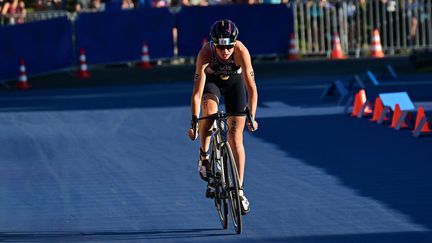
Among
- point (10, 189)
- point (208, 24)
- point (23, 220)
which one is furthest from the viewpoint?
point (208, 24)

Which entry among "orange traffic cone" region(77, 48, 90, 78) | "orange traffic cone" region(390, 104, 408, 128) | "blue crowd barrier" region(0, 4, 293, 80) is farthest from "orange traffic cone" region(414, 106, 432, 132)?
"blue crowd barrier" region(0, 4, 293, 80)

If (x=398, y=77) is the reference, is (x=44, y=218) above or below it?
above

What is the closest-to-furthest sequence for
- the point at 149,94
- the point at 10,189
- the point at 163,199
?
the point at 163,199
the point at 10,189
the point at 149,94

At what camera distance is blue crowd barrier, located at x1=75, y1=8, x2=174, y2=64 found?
33656mm

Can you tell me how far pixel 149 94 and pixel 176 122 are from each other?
19.7ft

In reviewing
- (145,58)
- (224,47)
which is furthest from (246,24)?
(224,47)

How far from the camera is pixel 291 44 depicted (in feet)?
114

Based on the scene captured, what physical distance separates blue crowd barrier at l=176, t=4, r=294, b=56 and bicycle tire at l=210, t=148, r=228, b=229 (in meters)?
22.8

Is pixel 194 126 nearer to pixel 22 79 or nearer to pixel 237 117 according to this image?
pixel 237 117

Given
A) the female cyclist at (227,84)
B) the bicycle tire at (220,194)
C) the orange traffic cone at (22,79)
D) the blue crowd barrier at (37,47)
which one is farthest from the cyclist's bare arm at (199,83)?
the blue crowd barrier at (37,47)

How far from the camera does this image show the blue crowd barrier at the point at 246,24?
3431cm

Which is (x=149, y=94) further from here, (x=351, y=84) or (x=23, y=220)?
(x=23, y=220)

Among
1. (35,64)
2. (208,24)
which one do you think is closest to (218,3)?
(208,24)

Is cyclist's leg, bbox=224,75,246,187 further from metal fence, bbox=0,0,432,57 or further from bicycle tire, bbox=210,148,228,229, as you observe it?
metal fence, bbox=0,0,432,57
